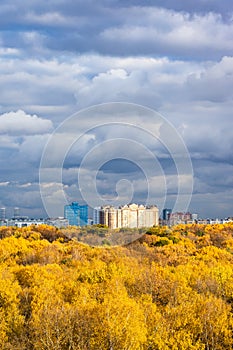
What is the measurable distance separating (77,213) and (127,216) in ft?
23.1

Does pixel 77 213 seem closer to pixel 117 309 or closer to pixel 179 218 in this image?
pixel 117 309

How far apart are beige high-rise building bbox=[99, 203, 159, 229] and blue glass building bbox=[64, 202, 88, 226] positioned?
10.1ft

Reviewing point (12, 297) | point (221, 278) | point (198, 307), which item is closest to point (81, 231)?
point (221, 278)

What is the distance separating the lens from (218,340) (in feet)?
76.3

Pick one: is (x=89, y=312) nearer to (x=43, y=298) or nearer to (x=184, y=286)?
(x=43, y=298)

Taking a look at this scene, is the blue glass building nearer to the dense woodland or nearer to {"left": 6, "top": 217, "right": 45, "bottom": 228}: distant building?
the dense woodland

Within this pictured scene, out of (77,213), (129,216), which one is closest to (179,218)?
(129,216)

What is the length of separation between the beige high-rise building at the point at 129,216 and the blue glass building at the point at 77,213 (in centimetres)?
307

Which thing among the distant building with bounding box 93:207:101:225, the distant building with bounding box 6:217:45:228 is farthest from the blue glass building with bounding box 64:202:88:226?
the distant building with bounding box 6:217:45:228

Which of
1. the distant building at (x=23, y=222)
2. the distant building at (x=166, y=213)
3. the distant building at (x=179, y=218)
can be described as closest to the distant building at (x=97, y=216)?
the distant building at (x=166, y=213)

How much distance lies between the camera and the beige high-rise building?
56.5 meters

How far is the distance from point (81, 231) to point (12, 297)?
3830 cm

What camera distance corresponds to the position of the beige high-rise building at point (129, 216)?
56.5 meters

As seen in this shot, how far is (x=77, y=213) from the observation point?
181 ft
